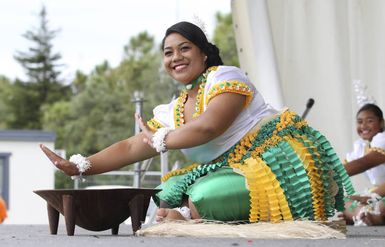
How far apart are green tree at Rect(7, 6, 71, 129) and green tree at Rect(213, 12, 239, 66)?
680 centimetres

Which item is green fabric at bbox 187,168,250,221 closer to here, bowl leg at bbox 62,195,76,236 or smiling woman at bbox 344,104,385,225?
bowl leg at bbox 62,195,76,236

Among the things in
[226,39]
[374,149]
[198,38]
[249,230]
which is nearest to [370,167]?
[374,149]

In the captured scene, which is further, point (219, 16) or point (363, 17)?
point (219, 16)

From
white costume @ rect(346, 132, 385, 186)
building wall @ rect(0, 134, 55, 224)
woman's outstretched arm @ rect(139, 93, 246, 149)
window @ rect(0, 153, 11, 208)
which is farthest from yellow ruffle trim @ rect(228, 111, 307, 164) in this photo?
window @ rect(0, 153, 11, 208)

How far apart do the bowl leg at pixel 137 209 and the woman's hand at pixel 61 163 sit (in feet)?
1.08

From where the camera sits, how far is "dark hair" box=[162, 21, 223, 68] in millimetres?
3836

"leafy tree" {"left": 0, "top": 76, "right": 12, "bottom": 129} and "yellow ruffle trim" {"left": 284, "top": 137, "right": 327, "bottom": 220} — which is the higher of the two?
"leafy tree" {"left": 0, "top": 76, "right": 12, "bottom": 129}

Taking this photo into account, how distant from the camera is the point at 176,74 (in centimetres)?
386

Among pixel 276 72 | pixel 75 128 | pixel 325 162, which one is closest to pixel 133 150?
pixel 325 162

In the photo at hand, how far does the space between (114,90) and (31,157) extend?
18.3 m

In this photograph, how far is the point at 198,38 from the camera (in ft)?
12.6

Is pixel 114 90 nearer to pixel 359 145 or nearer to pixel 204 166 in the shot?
pixel 359 145

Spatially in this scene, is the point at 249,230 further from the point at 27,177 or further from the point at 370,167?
the point at 27,177

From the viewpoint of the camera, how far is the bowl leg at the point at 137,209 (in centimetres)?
357
